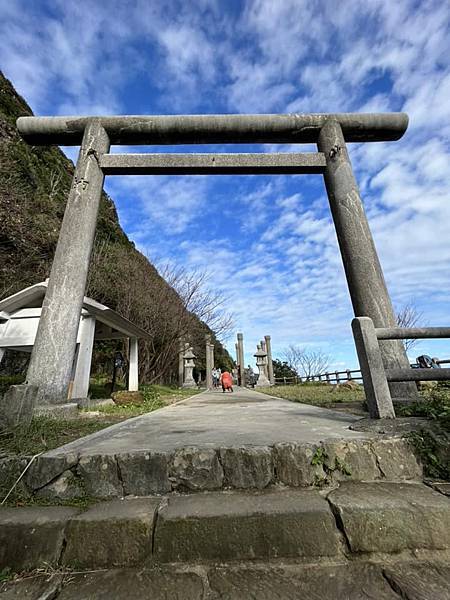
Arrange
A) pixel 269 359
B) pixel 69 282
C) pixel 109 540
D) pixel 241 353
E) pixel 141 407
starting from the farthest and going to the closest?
pixel 241 353 < pixel 269 359 < pixel 141 407 < pixel 69 282 < pixel 109 540

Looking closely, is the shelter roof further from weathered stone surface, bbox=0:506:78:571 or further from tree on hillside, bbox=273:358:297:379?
tree on hillside, bbox=273:358:297:379

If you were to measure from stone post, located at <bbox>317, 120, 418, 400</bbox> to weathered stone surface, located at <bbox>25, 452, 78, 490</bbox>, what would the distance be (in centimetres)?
290

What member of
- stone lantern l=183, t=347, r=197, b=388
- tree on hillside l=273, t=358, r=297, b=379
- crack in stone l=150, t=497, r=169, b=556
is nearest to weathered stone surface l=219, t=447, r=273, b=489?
crack in stone l=150, t=497, r=169, b=556

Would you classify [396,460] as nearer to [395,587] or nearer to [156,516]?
[395,587]

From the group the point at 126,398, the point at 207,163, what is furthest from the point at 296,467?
the point at 126,398

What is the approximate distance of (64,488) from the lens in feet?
4.85

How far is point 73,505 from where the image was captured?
140 cm

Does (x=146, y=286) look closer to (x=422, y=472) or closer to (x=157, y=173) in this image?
(x=157, y=173)

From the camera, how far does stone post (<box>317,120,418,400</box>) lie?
9.57 feet

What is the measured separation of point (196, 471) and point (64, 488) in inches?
28.1

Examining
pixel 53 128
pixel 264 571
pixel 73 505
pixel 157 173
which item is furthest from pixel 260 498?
pixel 53 128

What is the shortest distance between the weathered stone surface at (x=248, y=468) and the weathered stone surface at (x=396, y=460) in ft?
2.16

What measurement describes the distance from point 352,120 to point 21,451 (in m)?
5.01

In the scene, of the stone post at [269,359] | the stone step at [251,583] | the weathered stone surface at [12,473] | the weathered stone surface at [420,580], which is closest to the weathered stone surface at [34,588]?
the stone step at [251,583]
